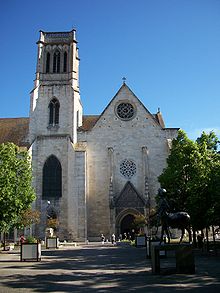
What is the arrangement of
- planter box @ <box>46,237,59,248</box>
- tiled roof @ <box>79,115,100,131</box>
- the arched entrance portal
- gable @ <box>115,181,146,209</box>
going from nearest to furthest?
planter box @ <box>46,237,59,248</box>
gable @ <box>115,181,146,209</box>
the arched entrance portal
tiled roof @ <box>79,115,100,131</box>

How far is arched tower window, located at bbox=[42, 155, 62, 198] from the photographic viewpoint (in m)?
35.3

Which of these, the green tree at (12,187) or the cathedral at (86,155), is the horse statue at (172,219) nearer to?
the green tree at (12,187)

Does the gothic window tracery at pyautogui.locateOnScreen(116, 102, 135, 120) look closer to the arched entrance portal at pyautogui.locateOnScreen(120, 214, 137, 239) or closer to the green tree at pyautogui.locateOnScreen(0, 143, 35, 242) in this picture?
the arched entrance portal at pyautogui.locateOnScreen(120, 214, 137, 239)

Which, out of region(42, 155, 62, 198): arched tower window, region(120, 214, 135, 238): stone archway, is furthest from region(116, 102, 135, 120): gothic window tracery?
region(120, 214, 135, 238): stone archway

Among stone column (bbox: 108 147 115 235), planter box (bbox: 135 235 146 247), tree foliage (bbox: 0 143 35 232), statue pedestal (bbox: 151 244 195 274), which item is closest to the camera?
statue pedestal (bbox: 151 244 195 274)

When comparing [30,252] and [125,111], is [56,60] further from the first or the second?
[30,252]

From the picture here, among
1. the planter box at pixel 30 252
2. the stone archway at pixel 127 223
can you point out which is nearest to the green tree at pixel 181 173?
the stone archway at pixel 127 223

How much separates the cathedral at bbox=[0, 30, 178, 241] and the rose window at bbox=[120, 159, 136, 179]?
0.38 ft

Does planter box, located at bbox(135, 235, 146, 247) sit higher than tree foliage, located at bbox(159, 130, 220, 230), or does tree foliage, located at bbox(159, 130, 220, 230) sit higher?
tree foliage, located at bbox(159, 130, 220, 230)

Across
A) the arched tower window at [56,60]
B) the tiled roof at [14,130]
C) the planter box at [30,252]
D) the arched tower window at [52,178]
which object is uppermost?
the arched tower window at [56,60]

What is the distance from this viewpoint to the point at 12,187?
2336 cm

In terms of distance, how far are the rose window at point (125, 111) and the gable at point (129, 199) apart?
8.86 metres

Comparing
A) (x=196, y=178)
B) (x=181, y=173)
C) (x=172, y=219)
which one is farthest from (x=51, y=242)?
(x=172, y=219)

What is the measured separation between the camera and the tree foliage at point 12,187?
22219 millimetres
